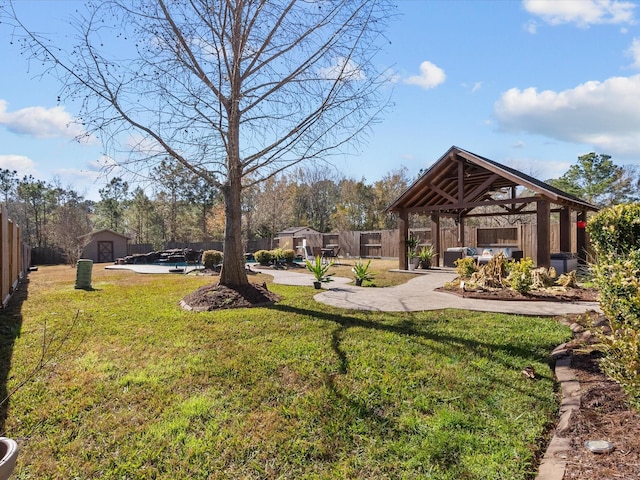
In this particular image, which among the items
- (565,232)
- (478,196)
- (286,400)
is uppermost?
(478,196)

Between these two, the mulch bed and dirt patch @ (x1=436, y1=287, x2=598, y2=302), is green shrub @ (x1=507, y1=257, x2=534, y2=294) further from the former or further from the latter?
the mulch bed

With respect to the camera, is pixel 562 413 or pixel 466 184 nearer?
pixel 562 413

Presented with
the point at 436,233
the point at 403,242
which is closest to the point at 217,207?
the point at 436,233

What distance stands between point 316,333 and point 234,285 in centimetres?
309

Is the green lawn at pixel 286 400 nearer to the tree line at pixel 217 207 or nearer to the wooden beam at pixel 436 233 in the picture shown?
the wooden beam at pixel 436 233

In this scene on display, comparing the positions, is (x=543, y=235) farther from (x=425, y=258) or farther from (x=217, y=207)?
(x=217, y=207)

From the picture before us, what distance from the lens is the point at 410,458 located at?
234 centimetres

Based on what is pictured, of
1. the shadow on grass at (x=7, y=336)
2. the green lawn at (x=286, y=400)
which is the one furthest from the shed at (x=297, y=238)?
the green lawn at (x=286, y=400)

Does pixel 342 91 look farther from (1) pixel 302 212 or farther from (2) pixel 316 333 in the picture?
(1) pixel 302 212

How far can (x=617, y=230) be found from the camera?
9.54 ft

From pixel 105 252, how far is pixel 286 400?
30069 mm

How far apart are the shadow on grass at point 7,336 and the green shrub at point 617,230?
4133 millimetres

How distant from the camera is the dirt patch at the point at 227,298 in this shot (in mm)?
6520

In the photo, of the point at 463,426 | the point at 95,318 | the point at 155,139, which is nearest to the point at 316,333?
the point at 463,426
